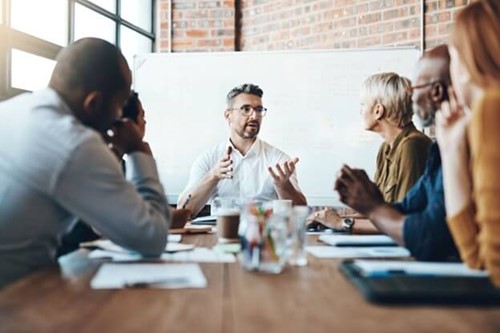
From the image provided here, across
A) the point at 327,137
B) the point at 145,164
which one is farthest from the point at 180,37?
the point at 145,164

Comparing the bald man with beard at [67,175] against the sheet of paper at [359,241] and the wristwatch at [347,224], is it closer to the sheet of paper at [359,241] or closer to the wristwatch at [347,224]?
the sheet of paper at [359,241]

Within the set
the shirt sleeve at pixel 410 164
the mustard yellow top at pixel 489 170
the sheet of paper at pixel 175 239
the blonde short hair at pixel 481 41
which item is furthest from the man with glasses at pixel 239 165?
the mustard yellow top at pixel 489 170

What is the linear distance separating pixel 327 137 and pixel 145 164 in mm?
2772

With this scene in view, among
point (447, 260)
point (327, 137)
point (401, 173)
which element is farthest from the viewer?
point (327, 137)

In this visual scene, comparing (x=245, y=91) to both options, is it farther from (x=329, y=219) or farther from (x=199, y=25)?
(x=329, y=219)

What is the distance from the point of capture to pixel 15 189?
4.64 feet

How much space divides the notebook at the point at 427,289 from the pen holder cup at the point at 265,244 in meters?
0.23

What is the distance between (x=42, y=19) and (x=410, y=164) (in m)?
2.40

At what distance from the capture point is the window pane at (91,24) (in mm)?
4051

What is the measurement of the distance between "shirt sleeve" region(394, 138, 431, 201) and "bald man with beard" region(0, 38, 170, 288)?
1.30 m

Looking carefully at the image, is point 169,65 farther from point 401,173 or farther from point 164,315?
point 164,315

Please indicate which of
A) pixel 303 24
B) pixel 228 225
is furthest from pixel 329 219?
pixel 303 24

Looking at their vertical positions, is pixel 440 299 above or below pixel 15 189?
below

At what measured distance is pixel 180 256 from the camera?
5.31 ft
